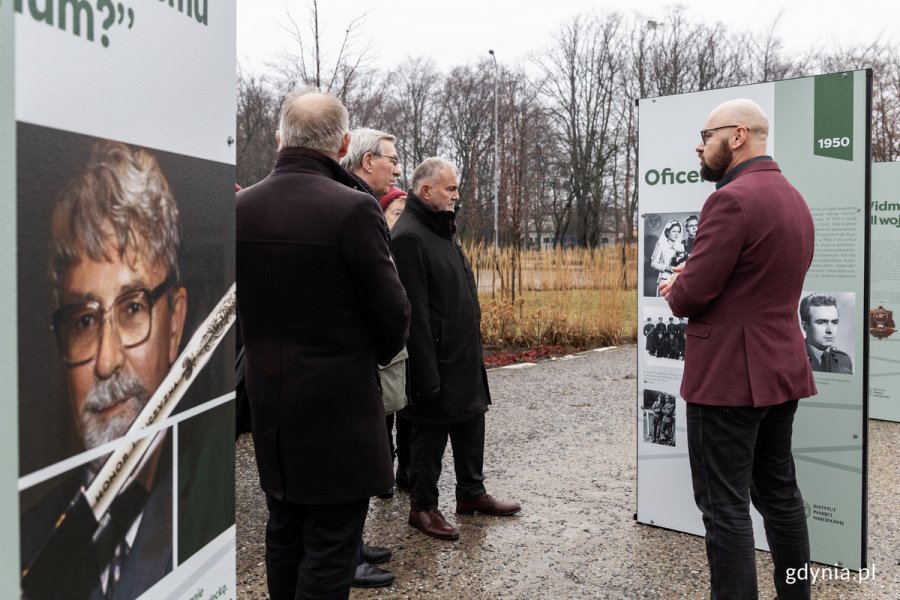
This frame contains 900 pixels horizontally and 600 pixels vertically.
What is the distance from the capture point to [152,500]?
1.47 metres

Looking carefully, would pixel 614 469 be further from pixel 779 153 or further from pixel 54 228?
pixel 54 228

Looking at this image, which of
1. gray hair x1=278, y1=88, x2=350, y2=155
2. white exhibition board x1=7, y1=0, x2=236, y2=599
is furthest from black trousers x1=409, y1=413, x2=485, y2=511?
white exhibition board x1=7, y1=0, x2=236, y2=599

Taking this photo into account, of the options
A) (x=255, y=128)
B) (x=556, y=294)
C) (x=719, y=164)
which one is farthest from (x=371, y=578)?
(x=255, y=128)

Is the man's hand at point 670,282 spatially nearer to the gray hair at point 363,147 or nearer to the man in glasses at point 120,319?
the gray hair at point 363,147

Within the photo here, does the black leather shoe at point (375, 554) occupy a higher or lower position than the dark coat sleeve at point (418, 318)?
lower

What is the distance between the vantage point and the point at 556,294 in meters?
11.7

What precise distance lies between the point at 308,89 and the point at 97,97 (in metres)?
1.41

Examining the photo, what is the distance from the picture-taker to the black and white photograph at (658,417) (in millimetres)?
3875

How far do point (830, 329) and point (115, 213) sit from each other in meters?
3.17

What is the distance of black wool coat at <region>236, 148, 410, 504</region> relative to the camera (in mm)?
2322

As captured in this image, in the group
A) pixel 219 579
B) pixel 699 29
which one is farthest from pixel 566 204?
pixel 219 579

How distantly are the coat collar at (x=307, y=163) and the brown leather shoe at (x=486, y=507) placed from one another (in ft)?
7.84

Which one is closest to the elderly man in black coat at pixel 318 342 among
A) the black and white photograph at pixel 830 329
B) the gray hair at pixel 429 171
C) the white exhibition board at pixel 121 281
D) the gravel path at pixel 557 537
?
the white exhibition board at pixel 121 281

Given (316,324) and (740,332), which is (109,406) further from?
(740,332)
